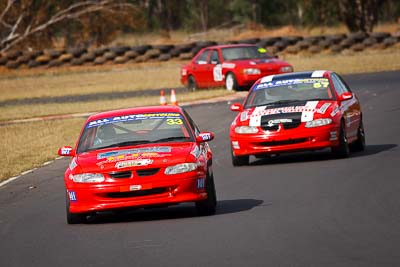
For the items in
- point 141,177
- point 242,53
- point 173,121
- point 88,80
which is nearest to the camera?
point 141,177

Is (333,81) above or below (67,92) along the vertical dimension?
above

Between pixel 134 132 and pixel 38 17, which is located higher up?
pixel 134 132

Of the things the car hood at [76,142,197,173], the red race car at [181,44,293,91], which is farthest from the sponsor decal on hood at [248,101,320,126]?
the red race car at [181,44,293,91]

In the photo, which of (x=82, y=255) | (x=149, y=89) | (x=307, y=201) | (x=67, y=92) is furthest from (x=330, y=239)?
(x=67, y=92)

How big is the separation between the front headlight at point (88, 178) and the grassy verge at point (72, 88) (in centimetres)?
623

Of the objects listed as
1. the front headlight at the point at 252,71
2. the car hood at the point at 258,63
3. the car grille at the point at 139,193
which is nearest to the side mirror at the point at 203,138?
the car grille at the point at 139,193

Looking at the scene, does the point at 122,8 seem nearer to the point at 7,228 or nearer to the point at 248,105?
the point at 248,105

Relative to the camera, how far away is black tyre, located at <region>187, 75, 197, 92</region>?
3588 cm

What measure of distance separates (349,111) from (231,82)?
17045 mm

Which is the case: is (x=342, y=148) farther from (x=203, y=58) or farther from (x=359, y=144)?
(x=203, y=58)

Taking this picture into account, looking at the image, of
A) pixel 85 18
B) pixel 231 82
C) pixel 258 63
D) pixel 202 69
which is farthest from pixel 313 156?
pixel 85 18

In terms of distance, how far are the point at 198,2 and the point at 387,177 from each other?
76457 mm

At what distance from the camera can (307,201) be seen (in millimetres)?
11875

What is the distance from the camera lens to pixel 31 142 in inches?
913
